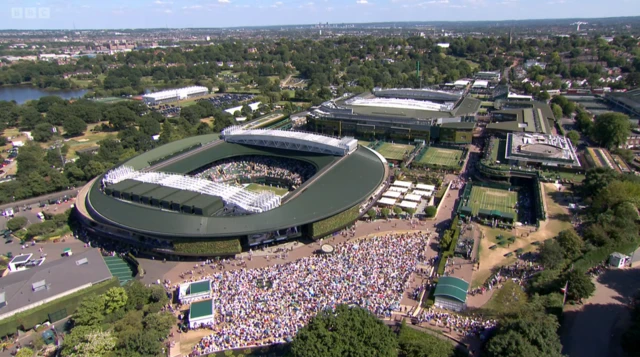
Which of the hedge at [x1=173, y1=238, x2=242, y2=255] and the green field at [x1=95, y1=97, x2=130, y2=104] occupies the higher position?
the green field at [x1=95, y1=97, x2=130, y2=104]

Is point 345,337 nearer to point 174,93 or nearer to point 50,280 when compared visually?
point 50,280

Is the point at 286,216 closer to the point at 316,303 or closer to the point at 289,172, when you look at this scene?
the point at 316,303

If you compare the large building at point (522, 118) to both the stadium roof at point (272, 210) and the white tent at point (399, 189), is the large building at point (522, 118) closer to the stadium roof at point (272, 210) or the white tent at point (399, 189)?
the white tent at point (399, 189)

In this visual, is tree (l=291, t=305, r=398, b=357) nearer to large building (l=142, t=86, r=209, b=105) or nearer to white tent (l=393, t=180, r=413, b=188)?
white tent (l=393, t=180, r=413, b=188)

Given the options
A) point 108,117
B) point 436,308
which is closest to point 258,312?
point 436,308

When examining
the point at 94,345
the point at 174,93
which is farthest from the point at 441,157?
the point at 174,93

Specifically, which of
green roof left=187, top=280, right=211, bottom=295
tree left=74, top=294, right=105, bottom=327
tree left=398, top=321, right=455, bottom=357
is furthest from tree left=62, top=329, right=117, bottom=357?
tree left=398, top=321, right=455, bottom=357
